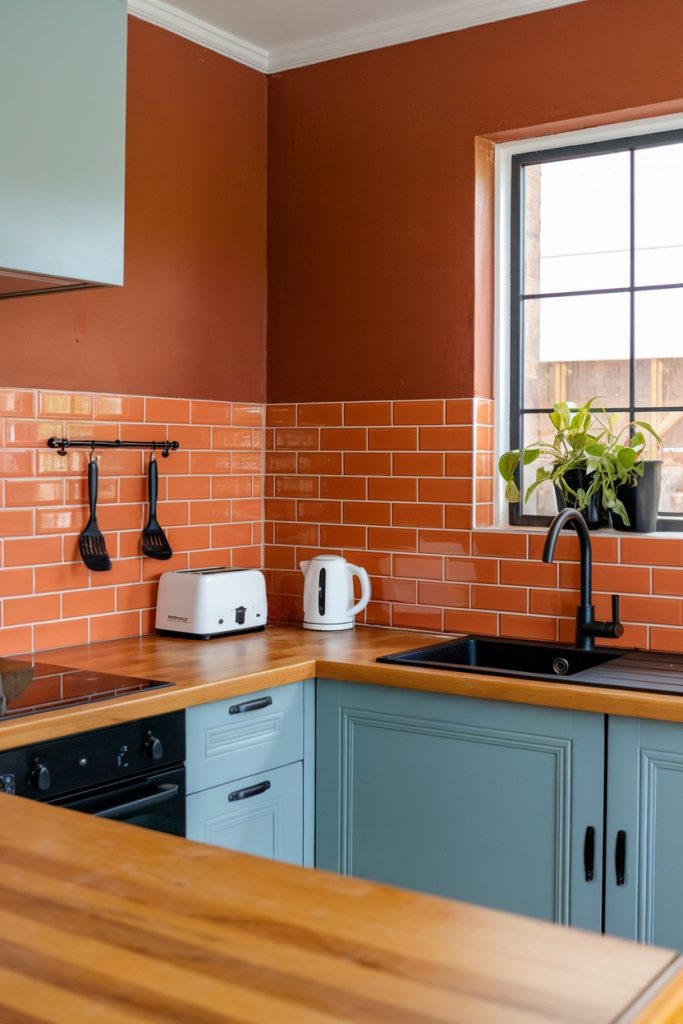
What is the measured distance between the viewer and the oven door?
214 centimetres

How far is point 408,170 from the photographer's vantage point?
316 centimetres

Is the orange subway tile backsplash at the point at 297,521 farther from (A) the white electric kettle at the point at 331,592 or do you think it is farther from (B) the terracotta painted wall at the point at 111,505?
(A) the white electric kettle at the point at 331,592

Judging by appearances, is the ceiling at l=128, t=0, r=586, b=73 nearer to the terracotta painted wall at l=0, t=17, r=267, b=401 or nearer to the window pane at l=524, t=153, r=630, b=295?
the terracotta painted wall at l=0, t=17, r=267, b=401

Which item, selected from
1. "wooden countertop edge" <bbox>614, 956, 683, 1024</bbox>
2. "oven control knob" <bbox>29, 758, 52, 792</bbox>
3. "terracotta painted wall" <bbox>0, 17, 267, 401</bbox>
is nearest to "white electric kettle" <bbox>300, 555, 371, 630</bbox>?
"terracotta painted wall" <bbox>0, 17, 267, 401</bbox>

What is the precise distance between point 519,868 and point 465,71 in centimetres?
206

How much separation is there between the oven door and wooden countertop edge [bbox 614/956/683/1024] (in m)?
1.43

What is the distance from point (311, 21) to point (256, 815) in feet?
7.04

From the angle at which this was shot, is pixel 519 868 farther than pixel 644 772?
Yes

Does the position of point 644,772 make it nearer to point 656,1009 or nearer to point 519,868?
point 519,868

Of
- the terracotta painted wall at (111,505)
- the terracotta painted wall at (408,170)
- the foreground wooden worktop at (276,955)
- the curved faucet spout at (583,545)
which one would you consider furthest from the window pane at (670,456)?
the foreground wooden worktop at (276,955)

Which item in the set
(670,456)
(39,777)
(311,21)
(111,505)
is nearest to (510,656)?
(670,456)

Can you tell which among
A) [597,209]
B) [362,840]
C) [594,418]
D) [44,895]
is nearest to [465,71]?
[597,209]

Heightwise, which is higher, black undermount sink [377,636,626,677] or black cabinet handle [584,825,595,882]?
black undermount sink [377,636,626,677]

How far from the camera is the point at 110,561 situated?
2.91 metres
